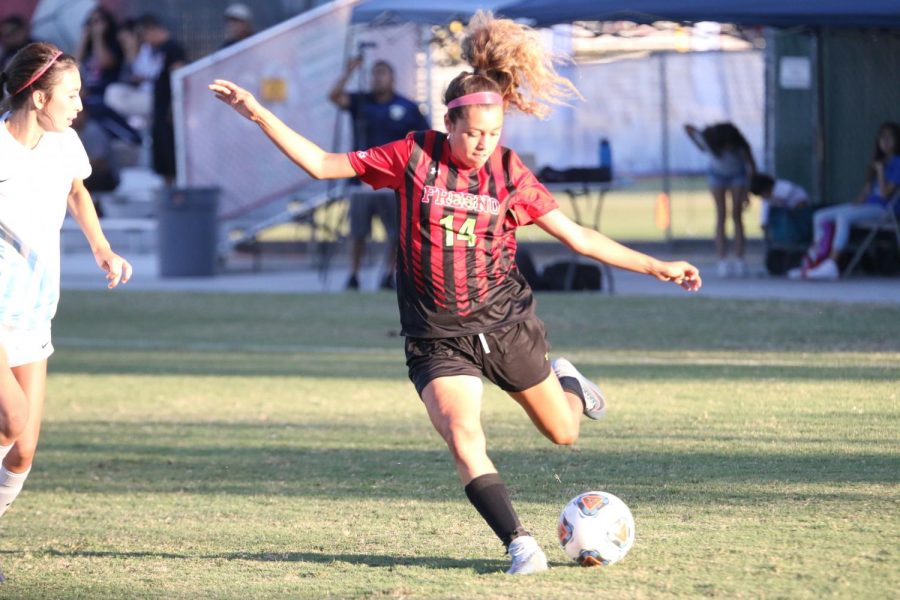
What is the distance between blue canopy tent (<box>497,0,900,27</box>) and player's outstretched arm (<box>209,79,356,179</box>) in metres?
9.30

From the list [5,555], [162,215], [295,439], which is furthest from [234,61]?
[5,555]

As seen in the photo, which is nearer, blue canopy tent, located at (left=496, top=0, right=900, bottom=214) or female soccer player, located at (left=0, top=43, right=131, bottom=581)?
female soccer player, located at (left=0, top=43, right=131, bottom=581)

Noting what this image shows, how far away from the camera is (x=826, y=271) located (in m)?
16.1

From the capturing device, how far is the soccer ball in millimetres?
5043

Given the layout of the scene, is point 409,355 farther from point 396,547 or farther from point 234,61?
point 234,61

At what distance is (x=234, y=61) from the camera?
19.9m

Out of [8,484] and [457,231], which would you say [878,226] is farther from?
[8,484]

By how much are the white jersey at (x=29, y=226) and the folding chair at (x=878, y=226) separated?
11850 millimetres

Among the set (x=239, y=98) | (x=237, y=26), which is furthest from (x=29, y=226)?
(x=237, y=26)

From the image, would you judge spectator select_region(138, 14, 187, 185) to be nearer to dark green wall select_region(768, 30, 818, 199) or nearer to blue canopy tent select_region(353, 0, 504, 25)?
blue canopy tent select_region(353, 0, 504, 25)

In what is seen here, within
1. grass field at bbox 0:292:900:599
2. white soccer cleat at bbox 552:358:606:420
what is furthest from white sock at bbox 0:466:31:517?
white soccer cleat at bbox 552:358:606:420

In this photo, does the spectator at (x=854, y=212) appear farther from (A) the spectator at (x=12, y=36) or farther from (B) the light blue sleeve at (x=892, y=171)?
(A) the spectator at (x=12, y=36)

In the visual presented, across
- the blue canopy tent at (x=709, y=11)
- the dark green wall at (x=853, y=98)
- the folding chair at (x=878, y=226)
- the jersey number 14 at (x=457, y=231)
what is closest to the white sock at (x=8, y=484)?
the jersey number 14 at (x=457, y=231)

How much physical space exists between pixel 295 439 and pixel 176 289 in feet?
30.8
